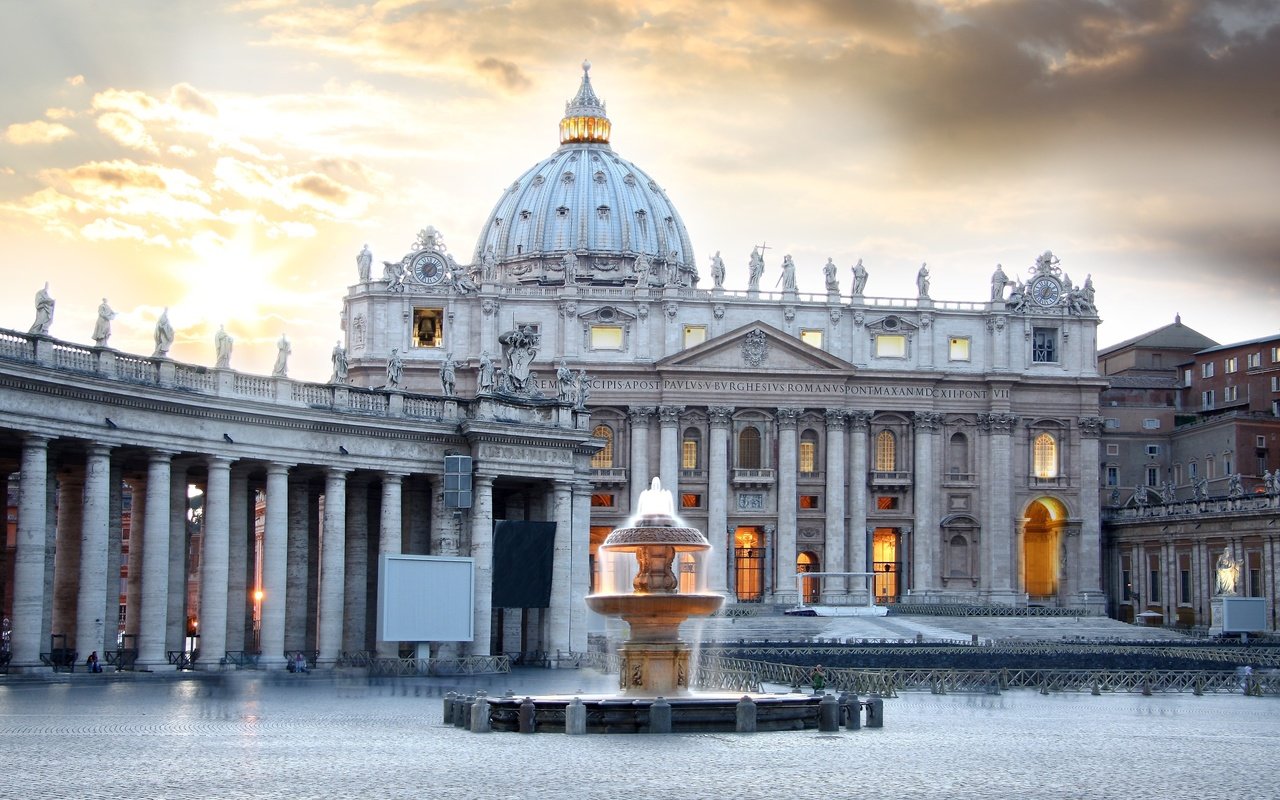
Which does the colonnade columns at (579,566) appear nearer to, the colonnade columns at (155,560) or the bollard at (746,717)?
the colonnade columns at (155,560)

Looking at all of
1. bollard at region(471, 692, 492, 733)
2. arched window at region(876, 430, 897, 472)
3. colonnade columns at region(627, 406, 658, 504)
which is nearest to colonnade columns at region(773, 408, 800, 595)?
arched window at region(876, 430, 897, 472)

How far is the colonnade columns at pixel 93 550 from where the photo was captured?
5216cm

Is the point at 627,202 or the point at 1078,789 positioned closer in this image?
the point at 1078,789

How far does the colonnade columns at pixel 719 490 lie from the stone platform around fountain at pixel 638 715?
95563 mm

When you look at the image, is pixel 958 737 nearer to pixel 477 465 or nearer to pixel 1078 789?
pixel 1078 789

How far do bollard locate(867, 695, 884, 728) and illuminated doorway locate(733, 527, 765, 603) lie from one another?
95795mm

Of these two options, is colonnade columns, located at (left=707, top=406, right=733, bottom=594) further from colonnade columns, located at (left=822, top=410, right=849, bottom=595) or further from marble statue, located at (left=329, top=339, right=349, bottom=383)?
marble statue, located at (left=329, top=339, right=349, bottom=383)

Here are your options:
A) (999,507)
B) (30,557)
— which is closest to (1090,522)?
(999,507)

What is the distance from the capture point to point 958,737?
3978cm

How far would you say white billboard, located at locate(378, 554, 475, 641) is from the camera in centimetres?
5856

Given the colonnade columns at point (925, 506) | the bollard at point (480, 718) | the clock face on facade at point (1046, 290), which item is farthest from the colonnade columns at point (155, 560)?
the clock face on facade at point (1046, 290)

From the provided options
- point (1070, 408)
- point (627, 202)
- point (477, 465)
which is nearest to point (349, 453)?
point (477, 465)

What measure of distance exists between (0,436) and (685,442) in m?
89.7

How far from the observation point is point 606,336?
137 m
